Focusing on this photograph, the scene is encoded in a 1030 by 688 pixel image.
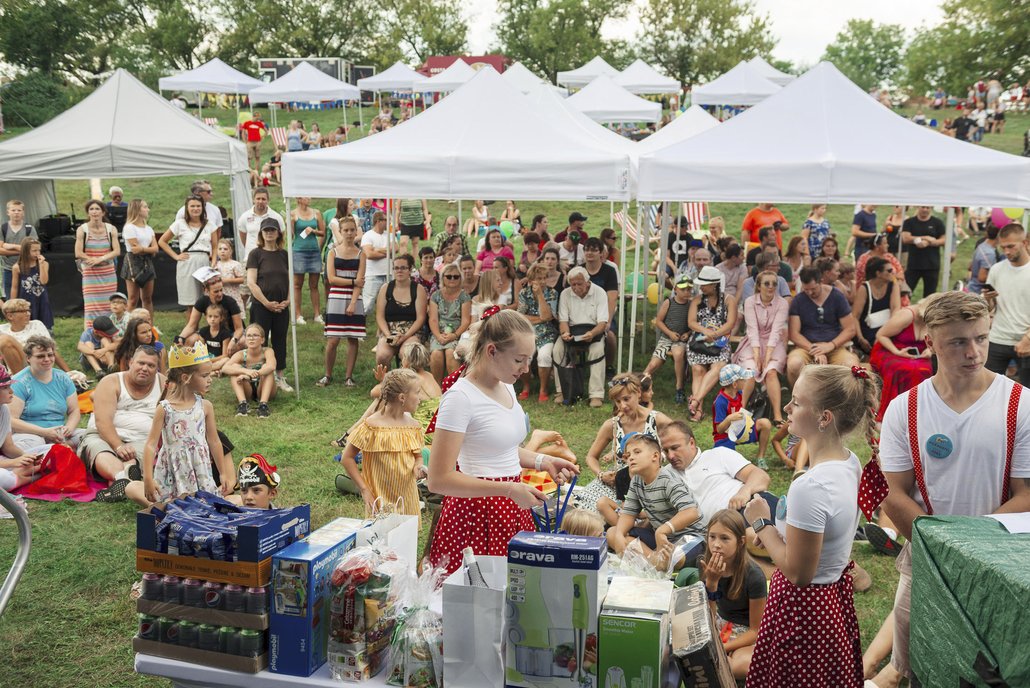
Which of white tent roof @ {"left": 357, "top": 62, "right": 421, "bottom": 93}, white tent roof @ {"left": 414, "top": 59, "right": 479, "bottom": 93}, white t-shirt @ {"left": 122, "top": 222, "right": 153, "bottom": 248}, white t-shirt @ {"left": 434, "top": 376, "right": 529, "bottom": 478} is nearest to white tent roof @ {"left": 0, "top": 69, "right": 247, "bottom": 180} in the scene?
white t-shirt @ {"left": 122, "top": 222, "right": 153, "bottom": 248}

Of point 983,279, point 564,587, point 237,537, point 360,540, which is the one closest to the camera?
point 564,587

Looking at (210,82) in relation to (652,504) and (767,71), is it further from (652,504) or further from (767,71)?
(652,504)

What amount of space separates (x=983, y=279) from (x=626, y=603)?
9.14m

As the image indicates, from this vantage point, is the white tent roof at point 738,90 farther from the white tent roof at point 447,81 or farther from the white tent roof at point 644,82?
the white tent roof at point 447,81

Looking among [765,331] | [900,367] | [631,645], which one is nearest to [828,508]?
[631,645]

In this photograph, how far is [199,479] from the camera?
17.9ft

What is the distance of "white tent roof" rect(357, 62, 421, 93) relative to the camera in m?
29.5

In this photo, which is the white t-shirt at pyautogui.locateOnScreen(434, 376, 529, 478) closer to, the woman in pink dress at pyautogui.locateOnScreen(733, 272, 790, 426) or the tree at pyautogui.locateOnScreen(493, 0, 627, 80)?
the woman in pink dress at pyautogui.locateOnScreen(733, 272, 790, 426)

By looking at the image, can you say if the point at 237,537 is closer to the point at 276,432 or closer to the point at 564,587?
the point at 564,587

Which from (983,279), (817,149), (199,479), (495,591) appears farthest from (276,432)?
(983,279)

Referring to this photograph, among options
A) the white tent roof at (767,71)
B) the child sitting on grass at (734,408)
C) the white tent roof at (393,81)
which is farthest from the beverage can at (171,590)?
the white tent roof at (393,81)

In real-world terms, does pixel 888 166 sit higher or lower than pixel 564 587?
higher

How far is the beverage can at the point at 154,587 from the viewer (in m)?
2.80

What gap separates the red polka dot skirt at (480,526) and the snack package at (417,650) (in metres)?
0.77
